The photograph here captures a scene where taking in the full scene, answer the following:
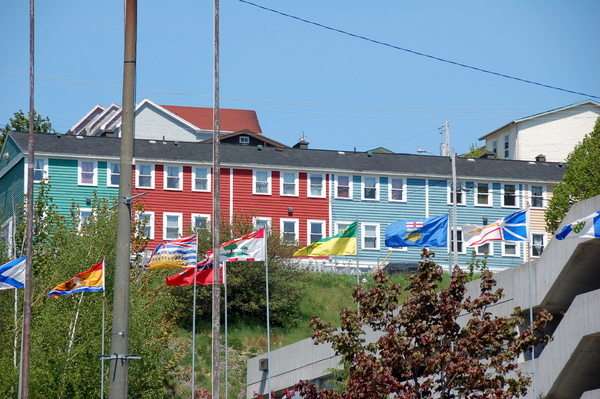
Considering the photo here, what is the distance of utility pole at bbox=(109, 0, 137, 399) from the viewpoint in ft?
35.1

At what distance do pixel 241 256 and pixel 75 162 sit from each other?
27.6m

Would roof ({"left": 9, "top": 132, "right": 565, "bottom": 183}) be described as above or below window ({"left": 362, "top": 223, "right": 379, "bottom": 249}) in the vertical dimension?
above

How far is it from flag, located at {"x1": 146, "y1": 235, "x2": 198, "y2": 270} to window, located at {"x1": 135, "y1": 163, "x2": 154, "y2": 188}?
1061 inches

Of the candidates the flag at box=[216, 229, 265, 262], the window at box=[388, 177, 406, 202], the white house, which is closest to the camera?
the flag at box=[216, 229, 265, 262]

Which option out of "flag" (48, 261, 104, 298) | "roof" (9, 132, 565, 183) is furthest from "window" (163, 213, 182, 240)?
"flag" (48, 261, 104, 298)

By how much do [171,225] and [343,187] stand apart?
34.8ft

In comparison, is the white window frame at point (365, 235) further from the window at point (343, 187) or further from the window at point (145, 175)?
the window at point (145, 175)

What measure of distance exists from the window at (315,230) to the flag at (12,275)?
30.1 m

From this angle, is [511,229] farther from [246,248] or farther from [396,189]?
[396,189]

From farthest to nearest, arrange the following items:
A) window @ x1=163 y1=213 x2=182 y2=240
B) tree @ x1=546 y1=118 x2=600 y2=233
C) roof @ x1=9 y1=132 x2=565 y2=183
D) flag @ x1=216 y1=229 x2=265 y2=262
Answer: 1. roof @ x1=9 y1=132 x2=565 y2=183
2. window @ x1=163 y1=213 x2=182 y2=240
3. tree @ x1=546 y1=118 x2=600 y2=233
4. flag @ x1=216 y1=229 x2=265 y2=262

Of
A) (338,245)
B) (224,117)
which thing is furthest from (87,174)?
(224,117)

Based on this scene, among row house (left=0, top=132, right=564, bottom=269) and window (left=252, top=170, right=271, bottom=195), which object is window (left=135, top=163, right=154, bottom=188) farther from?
window (left=252, top=170, right=271, bottom=195)

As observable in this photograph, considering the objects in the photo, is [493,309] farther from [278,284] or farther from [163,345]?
[278,284]

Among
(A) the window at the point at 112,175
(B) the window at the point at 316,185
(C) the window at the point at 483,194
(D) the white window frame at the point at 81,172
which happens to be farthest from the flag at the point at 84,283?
(C) the window at the point at 483,194
